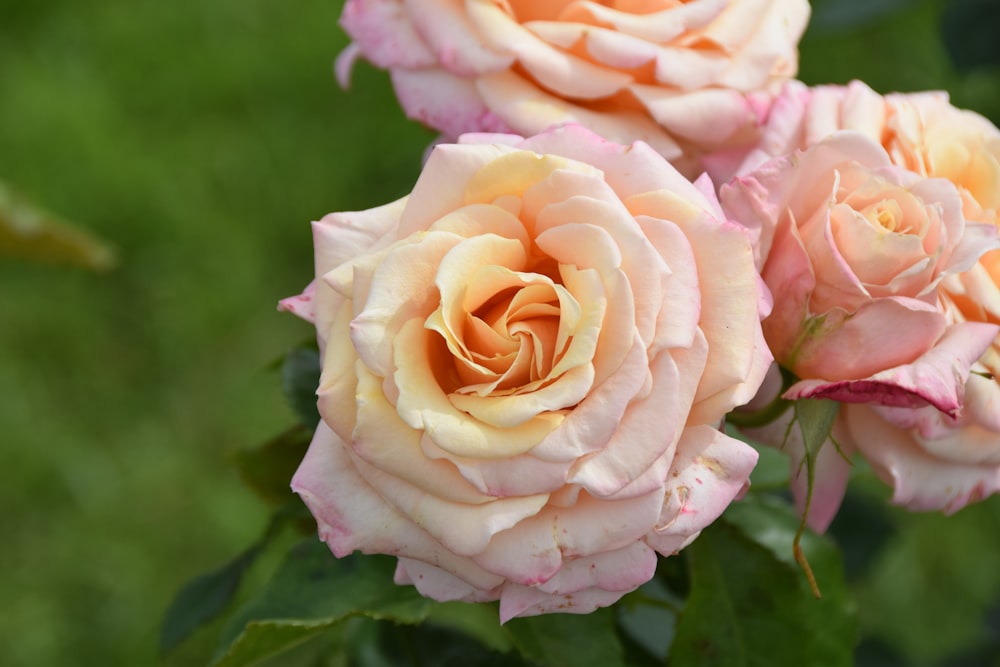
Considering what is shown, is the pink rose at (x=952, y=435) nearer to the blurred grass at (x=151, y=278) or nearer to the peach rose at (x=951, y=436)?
the peach rose at (x=951, y=436)

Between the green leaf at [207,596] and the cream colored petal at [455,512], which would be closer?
the cream colored petal at [455,512]

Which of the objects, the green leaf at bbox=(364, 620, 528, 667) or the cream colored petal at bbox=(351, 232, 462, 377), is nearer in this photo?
the cream colored petal at bbox=(351, 232, 462, 377)

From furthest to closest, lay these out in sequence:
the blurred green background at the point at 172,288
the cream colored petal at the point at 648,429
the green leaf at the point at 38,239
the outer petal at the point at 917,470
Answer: the blurred green background at the point at 172,288 < the green leaf at the point at 38,239 < the outer petal at the point at 917,470 < the cream colored petal at the point at 648,429

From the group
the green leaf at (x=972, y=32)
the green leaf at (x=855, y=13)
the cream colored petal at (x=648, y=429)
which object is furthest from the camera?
the green leaf at (x=855, y=13)

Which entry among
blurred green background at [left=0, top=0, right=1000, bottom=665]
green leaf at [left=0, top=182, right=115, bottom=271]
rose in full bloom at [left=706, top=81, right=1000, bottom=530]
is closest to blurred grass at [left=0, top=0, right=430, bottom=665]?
blurred green background at [left=0, top=0, right=1000, bottom=665]

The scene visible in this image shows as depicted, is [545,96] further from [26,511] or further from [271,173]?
[271,173]

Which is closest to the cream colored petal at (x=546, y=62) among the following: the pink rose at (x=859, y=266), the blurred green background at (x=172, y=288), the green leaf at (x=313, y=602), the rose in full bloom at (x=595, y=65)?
the rose in full bloom at (x=595, y=65)

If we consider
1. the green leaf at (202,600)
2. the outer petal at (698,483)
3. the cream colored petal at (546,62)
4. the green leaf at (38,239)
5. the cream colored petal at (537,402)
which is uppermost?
the cream colored petal at (546,62)

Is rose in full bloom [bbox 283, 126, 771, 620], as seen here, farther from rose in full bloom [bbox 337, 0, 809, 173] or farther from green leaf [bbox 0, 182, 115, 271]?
green leaf [bbox 0, 182, 115, 271]
